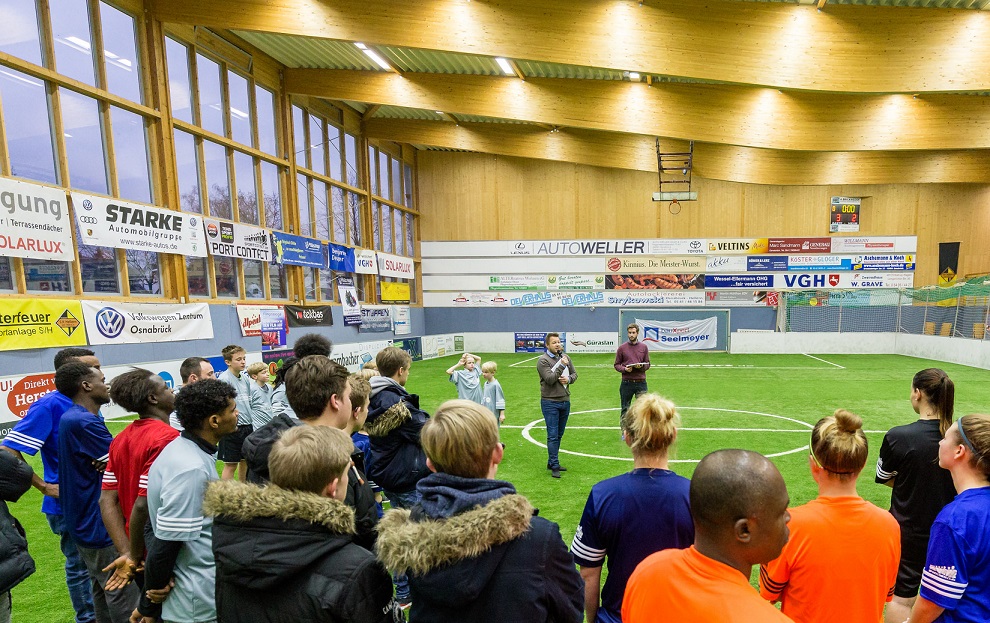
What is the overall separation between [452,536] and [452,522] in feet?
0.15

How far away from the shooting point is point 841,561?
2199 millimetres

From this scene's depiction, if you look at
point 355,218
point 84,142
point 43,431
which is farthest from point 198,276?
point 43,431

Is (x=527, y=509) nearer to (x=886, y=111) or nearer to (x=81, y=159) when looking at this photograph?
(x=81, y=159)

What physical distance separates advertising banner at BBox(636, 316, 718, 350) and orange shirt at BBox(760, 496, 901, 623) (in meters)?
22.8

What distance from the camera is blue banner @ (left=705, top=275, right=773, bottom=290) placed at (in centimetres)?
2439

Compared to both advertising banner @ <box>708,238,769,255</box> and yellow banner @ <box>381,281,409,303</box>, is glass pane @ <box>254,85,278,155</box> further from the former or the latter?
advertising banner @ <box>708,238,769,255</box>

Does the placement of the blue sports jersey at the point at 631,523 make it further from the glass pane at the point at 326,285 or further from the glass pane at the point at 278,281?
the glass pane at the point at 326,285

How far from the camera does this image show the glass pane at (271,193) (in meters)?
16.6

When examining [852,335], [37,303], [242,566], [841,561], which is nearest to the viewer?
[242,566]

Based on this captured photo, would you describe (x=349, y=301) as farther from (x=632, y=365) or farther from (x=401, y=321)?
(x=632, y=365)

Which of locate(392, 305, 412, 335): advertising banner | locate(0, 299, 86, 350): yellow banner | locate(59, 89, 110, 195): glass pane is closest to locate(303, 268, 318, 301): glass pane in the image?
locate(392, 305, 412, 335): advertising banner

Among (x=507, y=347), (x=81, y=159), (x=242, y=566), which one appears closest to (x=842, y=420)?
(x=242, y=566)

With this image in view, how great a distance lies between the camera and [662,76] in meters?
12.5

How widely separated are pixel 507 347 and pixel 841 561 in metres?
24.4
